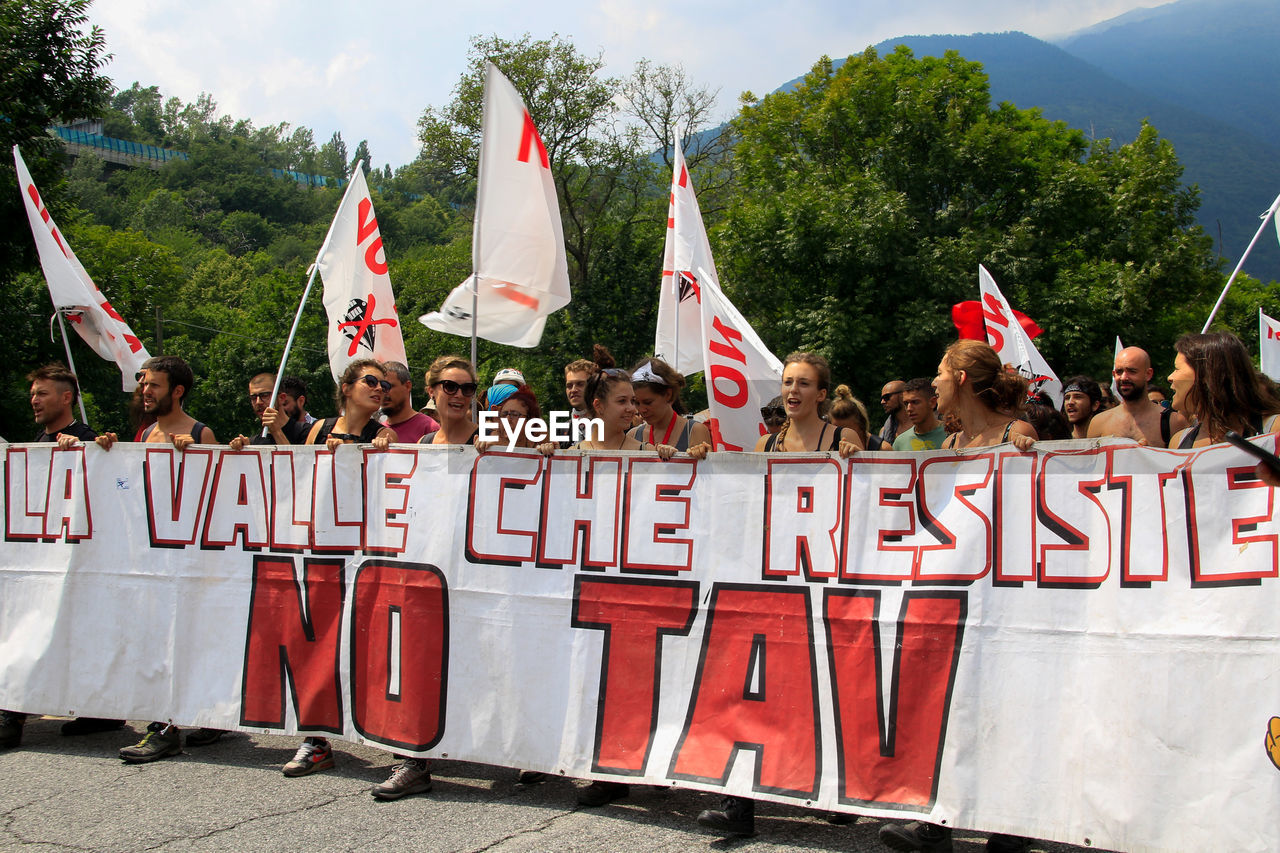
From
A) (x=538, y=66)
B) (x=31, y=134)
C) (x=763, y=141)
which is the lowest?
(x=31, y=134)

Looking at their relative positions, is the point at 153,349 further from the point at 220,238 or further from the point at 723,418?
the point at 220,238

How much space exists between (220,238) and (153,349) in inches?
2438

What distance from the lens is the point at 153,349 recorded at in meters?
49.6

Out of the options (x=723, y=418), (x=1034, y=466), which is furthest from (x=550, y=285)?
(x=1034, y=466)

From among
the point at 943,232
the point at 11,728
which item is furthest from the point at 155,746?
the point at 943,232

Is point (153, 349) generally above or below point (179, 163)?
below

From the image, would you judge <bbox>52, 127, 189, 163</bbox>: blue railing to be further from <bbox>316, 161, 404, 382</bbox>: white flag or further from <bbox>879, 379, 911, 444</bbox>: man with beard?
<bbox>879, 379, 911, 444</bbox>: man with beard

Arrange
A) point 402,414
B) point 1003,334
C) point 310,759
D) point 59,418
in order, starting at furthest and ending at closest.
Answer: point 1003,334 < point 59,418 < point 402,414 < point 310,759

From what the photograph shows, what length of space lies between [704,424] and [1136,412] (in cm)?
232

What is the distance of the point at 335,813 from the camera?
4.18m

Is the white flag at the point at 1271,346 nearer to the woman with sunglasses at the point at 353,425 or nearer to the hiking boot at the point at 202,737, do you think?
the woman with sunglasses at the point at 353,425

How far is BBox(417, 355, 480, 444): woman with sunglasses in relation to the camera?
16.7ft

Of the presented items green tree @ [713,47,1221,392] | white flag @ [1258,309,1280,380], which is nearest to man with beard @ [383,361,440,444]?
white flag @ [1258,309,1280,380]

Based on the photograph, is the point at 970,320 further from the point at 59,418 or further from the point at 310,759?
the point at 59,418
